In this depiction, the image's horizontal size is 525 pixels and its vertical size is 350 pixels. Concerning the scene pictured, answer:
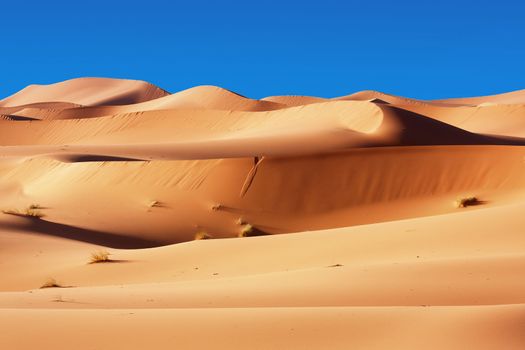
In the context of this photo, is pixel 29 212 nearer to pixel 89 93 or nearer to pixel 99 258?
pixel 99 258

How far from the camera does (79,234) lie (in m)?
20.4

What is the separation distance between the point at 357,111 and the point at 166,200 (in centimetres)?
1837

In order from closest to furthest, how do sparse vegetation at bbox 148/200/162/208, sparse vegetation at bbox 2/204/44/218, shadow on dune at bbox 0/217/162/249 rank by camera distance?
shadow on dune at bbox 0/217/162/249 → sparse vegetation at bbox 2/204/44/218 → sparse vegetation at bbox 148/200/162/208

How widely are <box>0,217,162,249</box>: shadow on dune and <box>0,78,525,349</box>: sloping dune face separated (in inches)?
3.0

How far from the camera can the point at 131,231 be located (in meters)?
21.9

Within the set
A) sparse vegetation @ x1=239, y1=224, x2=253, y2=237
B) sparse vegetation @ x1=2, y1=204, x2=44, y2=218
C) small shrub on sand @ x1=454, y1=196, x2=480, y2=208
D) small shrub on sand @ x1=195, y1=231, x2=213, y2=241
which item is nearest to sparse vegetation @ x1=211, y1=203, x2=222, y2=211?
sparse vegetation @ x1=239, y1=224, x2=253, y2=237

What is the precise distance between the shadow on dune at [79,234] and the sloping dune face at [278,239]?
8cm

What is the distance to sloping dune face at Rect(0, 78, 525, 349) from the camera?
240 inches

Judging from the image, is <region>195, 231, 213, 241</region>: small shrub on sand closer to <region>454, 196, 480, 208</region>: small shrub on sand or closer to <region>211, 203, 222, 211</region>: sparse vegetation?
<region>211, 203, 222, 211</region>: sparse vegetation

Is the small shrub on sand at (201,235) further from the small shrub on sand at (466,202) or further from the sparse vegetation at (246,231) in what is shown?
the small shrub on sand at (466,202)

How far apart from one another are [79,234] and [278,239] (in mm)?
6313

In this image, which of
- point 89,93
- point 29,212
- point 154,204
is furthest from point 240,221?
point 89,93

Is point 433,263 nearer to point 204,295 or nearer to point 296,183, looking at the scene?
Answer: point 204,295

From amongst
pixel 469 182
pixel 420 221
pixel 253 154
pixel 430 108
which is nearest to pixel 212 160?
pixel 253 154
